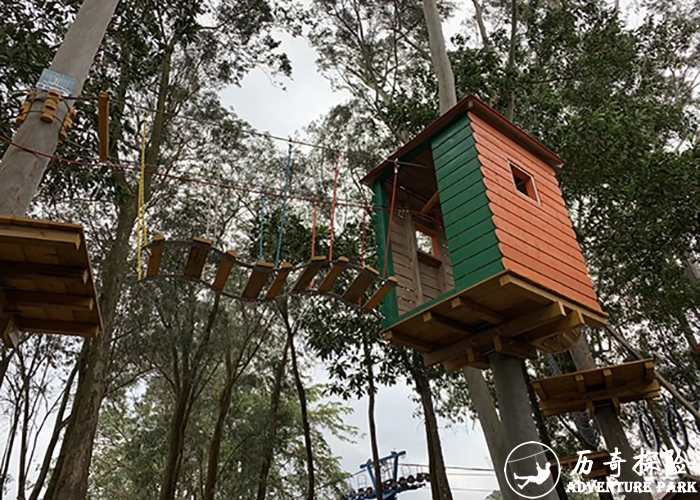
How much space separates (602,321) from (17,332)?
5011 millimetres

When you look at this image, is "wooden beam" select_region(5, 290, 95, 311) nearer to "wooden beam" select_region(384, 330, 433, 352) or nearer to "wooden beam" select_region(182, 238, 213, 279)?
"wooden beam" select_region(182, 238, 213, 279)

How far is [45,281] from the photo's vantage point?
2.76 meters

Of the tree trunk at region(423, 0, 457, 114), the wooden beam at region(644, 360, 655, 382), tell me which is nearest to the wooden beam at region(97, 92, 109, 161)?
the tree trunk at region(423, 0, 457, 114)

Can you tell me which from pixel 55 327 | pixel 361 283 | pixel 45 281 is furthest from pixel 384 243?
pixel 45 281

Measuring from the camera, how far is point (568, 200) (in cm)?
836

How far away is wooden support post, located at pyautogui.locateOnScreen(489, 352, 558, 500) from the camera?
4.07 m

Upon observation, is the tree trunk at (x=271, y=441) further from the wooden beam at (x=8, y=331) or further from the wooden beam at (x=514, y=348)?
the wooden beam at (x=8, y=331)

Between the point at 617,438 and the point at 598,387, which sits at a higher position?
the point at 598,387

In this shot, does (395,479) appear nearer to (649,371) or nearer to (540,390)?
(540,390)

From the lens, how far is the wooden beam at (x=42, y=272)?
8.71 ft

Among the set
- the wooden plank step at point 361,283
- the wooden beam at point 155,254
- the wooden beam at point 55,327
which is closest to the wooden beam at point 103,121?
the wooden beam at point 155,254

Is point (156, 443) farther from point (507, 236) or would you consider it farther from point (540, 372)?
point (507, 236)

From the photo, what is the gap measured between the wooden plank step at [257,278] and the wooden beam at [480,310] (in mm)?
1594

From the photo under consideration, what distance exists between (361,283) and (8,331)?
8.57ft
